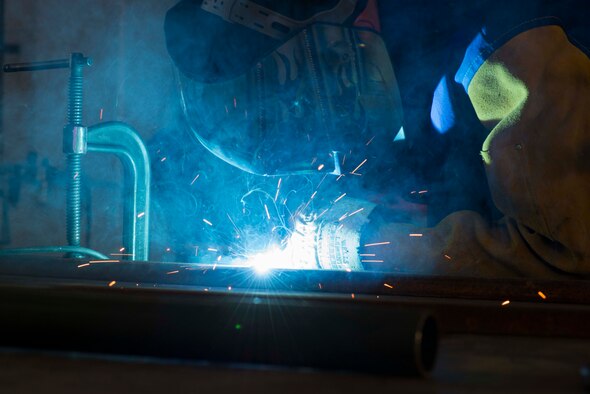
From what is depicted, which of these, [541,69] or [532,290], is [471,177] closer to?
[541,69]

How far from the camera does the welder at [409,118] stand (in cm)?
196

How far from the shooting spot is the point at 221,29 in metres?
2.58

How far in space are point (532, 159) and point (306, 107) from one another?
776mm

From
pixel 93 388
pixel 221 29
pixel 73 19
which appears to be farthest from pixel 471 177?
pixel 93 388

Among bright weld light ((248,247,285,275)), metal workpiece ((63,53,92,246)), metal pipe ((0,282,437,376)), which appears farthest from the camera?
bright weld light ((248,247,285,275))

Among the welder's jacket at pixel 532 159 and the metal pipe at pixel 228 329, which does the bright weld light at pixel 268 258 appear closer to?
the welder's jacket at pixel 532 159

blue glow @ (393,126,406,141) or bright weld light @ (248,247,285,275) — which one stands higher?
blue glow @ (393,126,406,141)

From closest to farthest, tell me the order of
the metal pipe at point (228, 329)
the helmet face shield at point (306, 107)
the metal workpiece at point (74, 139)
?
the metal pipe at point (228, 329)
the metal workpiece at point (74, 139)
the helmet face shield at point (306, 107)

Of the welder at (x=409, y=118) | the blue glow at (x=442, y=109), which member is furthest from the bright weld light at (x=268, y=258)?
the blue glow at (x=442, y=109)

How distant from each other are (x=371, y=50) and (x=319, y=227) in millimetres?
542

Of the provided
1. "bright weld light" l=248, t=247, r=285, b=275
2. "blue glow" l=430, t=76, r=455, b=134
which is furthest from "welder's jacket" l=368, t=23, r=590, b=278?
"bright weld light" l=248, t=247, r=285, b=275

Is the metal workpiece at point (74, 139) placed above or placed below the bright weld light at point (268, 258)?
above

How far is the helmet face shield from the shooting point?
7.84 feet

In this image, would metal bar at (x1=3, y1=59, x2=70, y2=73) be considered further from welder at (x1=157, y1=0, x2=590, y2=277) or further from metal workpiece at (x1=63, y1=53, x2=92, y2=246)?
welder at (x1=157, y1=0, x2=590, y2=277)
